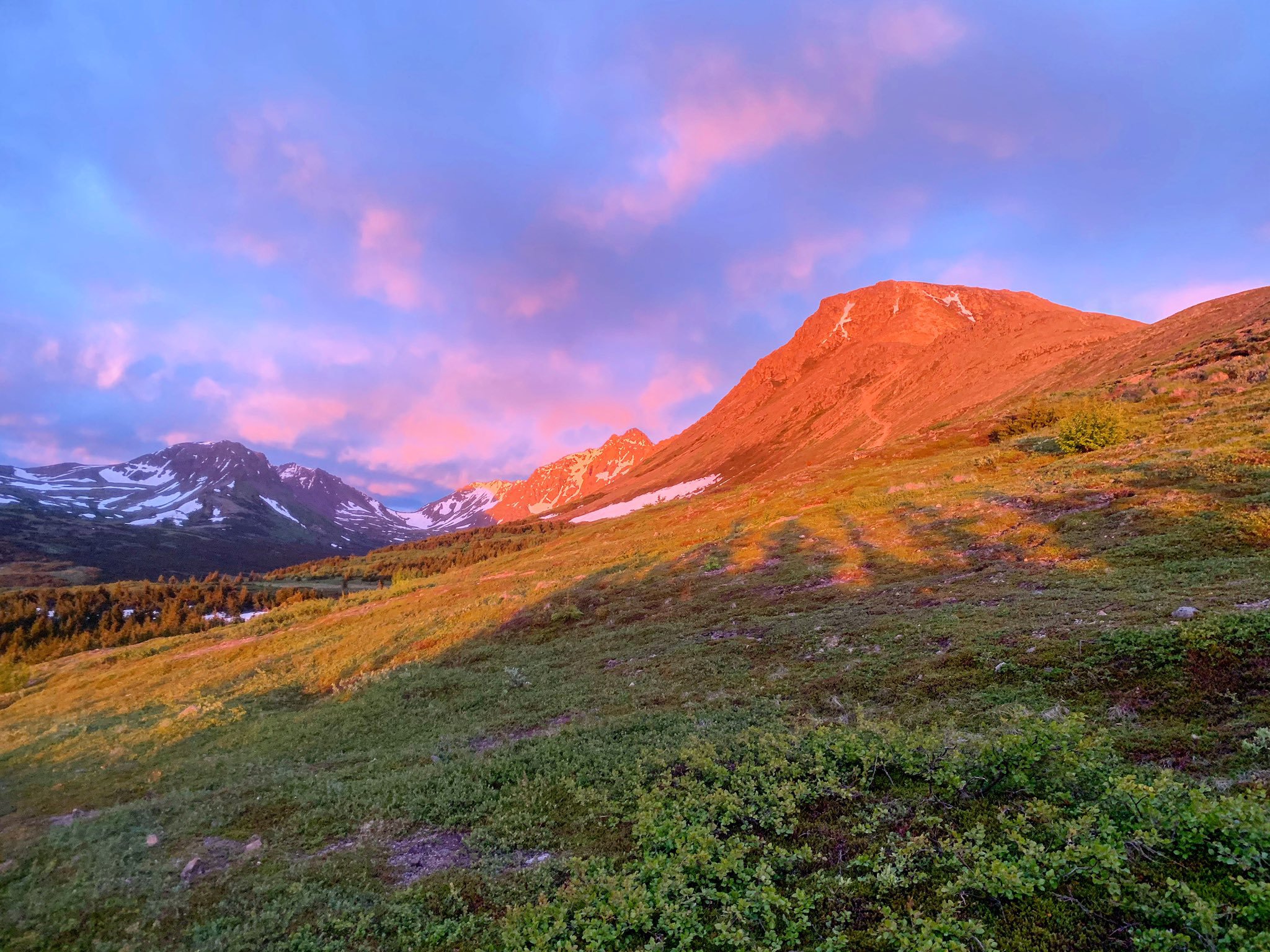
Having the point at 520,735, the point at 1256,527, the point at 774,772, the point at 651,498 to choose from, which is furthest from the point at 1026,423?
the point at 651,498

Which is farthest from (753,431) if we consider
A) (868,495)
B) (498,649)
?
(498,649)

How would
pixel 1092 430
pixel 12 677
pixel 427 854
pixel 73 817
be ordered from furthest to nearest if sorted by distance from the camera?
pixel 12 677
pixel 1092 430
pixel 73 817
pixel 427 854

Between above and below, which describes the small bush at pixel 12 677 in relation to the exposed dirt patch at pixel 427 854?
below

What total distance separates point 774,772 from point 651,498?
155 metres

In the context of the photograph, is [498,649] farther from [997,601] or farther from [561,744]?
[997,601]

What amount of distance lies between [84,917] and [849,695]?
14.3 metres

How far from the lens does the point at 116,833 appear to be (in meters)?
11.2

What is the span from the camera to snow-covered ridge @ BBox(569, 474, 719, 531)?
153m

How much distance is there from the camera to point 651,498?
164750 mm

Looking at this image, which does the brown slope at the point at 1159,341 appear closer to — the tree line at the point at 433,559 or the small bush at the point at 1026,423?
the small bush at the point at 1026,423

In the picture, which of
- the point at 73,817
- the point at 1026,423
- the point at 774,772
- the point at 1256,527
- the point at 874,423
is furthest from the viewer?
the point at 874,423

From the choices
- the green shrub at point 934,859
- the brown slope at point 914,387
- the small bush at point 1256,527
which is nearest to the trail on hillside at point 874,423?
the brown slope at point 914,387

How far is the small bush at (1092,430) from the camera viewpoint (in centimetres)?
3700

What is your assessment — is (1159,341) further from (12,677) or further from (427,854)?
(12,677)
